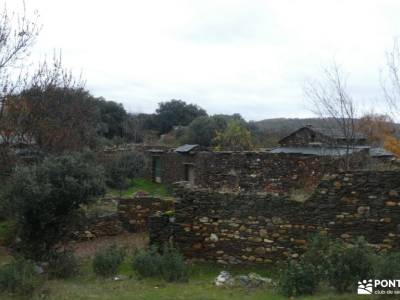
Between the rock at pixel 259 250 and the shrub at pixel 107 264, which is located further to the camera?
the rock at pixel 259 250

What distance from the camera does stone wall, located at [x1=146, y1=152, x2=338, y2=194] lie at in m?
14.8

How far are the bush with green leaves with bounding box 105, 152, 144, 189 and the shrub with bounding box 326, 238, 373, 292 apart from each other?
59.6 ft

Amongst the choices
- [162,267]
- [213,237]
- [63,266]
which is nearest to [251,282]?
[162,267]

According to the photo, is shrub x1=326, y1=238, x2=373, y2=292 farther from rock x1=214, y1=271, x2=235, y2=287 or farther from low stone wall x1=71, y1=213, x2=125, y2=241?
low stone wall x1=71, y1=213, x2=125, y2=241

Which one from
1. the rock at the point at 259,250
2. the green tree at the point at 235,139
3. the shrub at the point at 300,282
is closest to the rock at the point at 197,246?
the rock at the point at 259,250

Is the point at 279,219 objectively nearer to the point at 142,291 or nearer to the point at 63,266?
the point at 142,291

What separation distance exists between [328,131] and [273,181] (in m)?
5.38

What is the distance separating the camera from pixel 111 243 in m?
13.9

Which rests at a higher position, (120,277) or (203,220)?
(203,220)

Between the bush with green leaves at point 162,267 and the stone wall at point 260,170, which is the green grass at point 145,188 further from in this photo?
the bush with green leaves at point 162,267

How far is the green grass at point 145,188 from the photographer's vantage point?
2567 cm

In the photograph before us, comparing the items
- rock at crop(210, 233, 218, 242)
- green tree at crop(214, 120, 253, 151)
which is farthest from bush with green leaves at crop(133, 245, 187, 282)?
green tree at crop(214, 120, 253, 151)

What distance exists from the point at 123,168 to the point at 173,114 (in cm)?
2732

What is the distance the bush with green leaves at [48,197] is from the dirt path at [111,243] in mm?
2362
